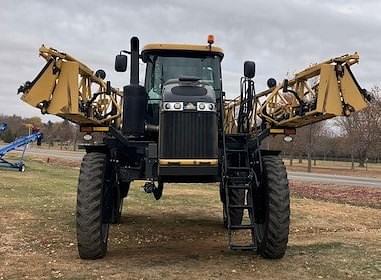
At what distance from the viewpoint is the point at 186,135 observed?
6.96 m

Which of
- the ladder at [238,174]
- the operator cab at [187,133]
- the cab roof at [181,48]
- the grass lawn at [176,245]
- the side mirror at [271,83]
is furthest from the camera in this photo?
the side mirror at [271,83]

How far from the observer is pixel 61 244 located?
27.5ft

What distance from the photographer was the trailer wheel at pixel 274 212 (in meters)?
7.31

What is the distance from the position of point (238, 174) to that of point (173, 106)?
4.93ft

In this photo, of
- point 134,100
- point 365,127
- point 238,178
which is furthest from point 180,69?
point 365,127

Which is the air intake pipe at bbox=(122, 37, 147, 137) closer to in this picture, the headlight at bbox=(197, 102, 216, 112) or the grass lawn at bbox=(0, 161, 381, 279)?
the headlight at bbox=(197, 102, 216, 112)

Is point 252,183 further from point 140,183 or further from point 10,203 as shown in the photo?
point 140,183

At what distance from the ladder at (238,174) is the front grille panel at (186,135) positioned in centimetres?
50

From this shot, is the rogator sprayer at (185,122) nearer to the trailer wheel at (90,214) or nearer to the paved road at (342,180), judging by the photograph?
the trailer wheel at (90,214)

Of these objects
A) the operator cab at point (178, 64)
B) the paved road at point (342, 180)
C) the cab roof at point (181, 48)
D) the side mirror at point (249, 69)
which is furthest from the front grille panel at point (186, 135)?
the paved road at point (342, 180)

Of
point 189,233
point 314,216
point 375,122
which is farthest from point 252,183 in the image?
point 375,122

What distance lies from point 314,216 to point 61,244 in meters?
6.34

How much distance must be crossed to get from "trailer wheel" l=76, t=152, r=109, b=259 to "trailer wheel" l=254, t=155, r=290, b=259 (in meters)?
2.31

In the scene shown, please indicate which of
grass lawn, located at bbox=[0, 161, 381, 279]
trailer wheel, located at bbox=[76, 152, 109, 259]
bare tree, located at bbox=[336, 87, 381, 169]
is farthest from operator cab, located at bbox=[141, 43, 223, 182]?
bare tree, located at bbox=[336, 87, 381, 169]
